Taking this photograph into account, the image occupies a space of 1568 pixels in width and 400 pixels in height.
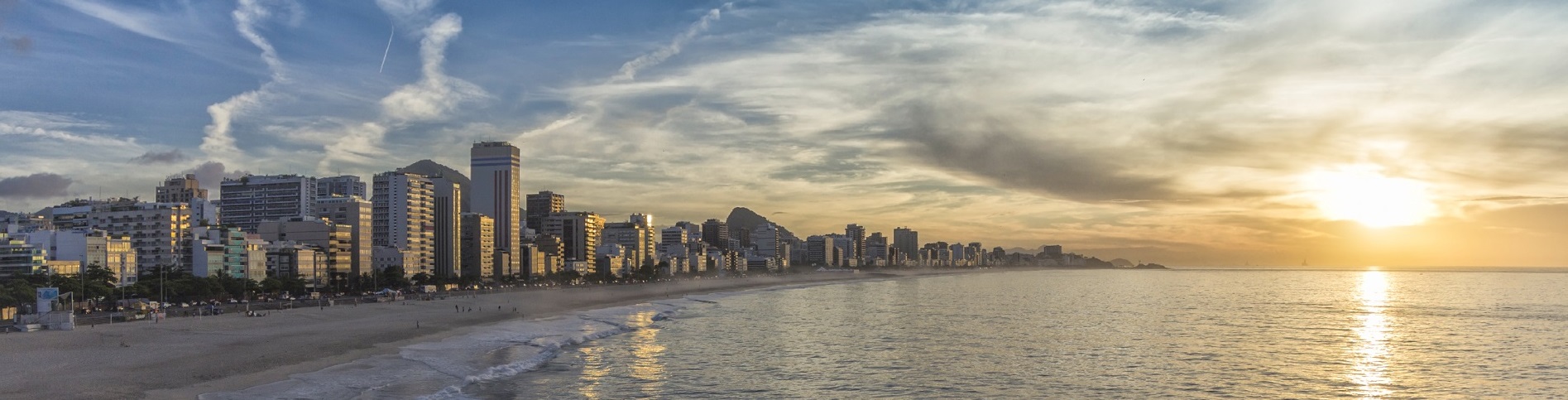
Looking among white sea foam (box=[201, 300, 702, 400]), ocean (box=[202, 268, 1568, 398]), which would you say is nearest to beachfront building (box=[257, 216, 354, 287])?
ocean (box=[202, 268, 1568, 398])

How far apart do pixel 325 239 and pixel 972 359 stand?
160 meters

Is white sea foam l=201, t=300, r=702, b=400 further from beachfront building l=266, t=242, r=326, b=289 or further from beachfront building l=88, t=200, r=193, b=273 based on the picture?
beachfront building l=88, t=200, r=193, b=273

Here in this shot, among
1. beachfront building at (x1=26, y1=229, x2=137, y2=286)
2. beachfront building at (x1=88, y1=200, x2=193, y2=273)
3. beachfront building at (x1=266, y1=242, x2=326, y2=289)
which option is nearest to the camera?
beachfront building at (x1=26, y1=229, x2=137, y2=286)

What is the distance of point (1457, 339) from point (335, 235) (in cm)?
17251

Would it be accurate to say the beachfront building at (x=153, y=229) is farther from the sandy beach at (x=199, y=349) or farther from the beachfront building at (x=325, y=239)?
the sandy beach at (x=199, y=349)

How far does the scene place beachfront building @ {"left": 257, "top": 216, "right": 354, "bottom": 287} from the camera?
7234 inches

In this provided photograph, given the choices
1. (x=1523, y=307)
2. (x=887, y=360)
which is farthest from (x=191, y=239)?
(x=1523, y=307)

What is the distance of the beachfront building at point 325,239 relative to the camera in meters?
184

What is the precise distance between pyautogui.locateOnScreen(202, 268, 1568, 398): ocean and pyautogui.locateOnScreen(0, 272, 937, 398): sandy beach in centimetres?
293

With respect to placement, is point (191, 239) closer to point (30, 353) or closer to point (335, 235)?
point (335, 235)

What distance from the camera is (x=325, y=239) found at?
187125 millimetres

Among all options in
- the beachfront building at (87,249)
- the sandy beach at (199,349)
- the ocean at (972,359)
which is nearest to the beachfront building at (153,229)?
the beachfront building at (87,249)

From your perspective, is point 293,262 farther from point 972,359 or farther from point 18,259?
point 972,359

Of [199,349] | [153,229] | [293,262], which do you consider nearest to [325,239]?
[293,262]
